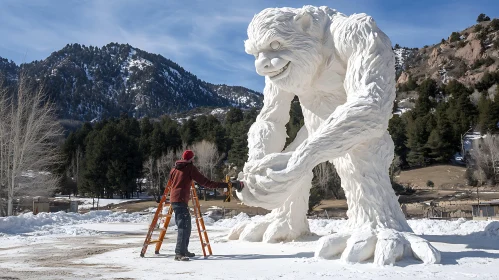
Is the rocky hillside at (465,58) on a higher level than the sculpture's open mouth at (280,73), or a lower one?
higher

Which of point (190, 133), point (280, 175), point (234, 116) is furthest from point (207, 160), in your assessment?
point (280, 175)

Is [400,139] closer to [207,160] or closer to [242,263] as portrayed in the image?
[207,160]

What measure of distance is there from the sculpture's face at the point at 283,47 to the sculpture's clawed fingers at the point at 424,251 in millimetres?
1777

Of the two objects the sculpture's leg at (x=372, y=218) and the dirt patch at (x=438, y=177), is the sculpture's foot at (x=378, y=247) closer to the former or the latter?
the sculpture's leg at (x=372, y=218)

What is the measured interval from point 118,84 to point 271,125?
484 feet

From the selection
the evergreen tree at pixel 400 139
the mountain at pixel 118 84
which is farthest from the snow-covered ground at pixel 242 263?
the mountain at pixel 118 84

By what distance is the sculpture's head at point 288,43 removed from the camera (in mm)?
4152

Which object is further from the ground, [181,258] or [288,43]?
[288,43]

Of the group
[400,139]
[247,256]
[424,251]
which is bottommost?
[247,256]

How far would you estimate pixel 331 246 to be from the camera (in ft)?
11.7

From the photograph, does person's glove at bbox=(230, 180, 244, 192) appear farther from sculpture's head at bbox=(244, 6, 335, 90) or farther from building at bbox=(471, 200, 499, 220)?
building at bbox=(471, 200, 499, 220)

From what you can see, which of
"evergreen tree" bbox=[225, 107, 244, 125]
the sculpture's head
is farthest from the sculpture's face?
"evergreen tree" bbox=[225, 107, 244, 125]

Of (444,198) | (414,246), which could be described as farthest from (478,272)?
(444,198)

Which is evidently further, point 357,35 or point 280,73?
point 280,73
